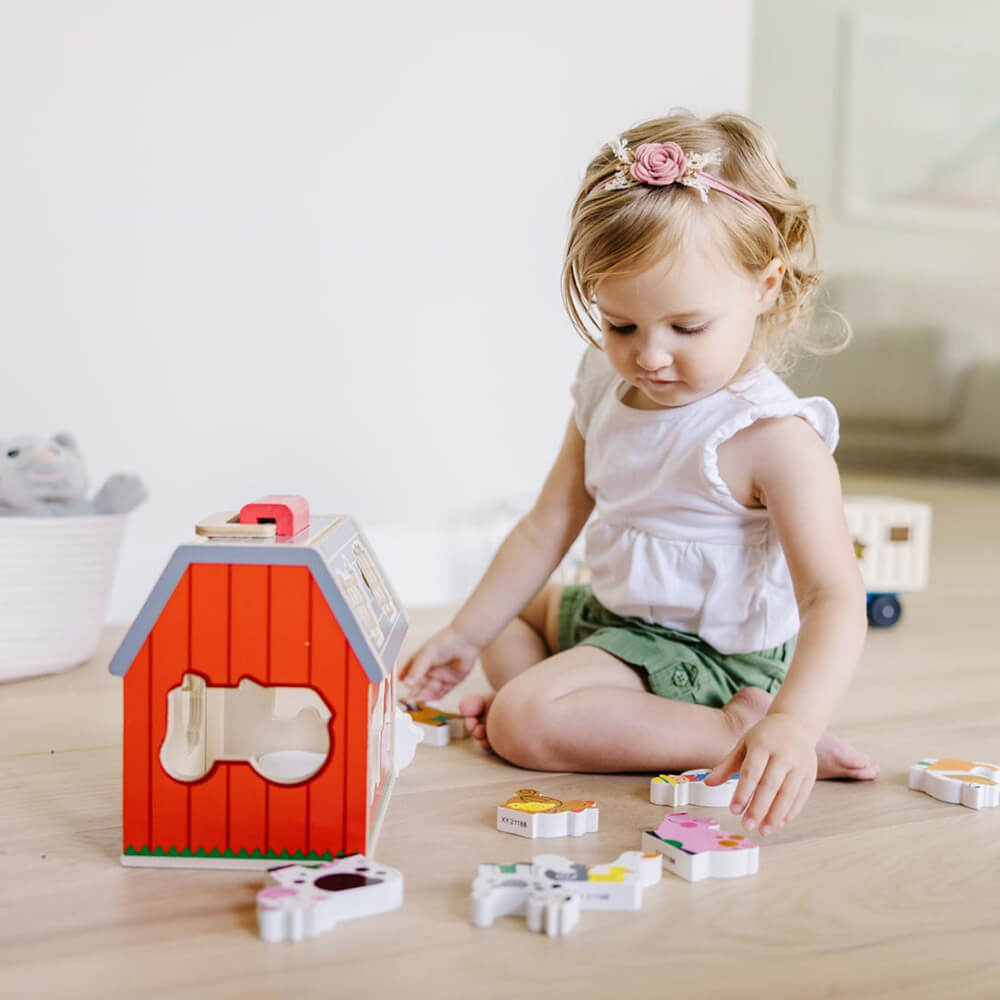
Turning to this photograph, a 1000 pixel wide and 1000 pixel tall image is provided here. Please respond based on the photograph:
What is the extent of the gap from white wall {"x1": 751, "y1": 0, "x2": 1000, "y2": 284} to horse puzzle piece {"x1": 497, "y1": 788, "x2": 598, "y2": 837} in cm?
330

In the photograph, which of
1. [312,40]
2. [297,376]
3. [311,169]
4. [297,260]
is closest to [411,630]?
[297,376]

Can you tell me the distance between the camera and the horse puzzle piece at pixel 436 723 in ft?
3.56

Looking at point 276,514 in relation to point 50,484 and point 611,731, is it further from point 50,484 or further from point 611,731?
point 50,484

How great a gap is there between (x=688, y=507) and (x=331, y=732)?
431 mm

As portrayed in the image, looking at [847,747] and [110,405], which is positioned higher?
[110,405]

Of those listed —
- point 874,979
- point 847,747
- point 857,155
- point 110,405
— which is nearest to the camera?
point 874,979

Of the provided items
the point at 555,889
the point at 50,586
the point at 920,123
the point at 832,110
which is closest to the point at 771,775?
the point at 555,889

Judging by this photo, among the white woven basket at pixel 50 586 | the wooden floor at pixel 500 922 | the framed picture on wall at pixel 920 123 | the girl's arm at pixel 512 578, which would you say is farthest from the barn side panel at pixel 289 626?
the framed picture on wall at pixel 920 123

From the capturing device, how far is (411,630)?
1.56 m

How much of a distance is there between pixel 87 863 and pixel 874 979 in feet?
1.60

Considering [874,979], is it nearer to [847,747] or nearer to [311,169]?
[847,747]

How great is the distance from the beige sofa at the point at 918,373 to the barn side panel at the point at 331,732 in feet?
11.3

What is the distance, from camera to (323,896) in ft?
2.27

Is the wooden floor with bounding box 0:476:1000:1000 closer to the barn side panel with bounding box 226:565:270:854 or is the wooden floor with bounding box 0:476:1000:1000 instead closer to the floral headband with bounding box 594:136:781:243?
the barn side panel with bounding box 226:565:270:854
